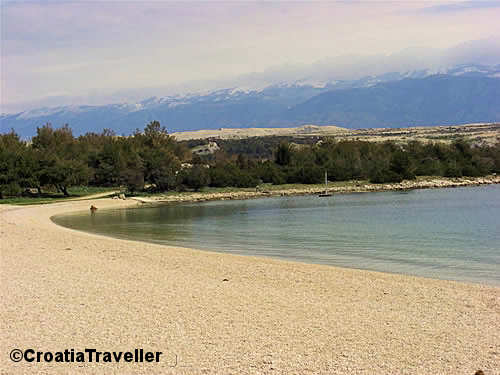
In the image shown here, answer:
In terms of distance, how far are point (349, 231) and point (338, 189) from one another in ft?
136

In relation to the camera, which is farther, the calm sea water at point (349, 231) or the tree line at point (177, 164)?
A: the tree line at point (177, 164)

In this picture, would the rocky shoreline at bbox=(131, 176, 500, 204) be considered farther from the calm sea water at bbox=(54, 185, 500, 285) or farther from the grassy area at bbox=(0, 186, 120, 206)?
the calm sea water at bbox=(54, 185, 500, 285)

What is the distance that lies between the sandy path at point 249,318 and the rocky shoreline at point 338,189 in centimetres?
4467

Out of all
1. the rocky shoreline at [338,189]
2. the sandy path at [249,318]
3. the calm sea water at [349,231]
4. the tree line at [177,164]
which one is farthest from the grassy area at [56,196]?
the sandy path at [249,318]

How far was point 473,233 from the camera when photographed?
28547mm

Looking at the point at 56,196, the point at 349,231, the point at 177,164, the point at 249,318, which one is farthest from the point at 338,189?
the point at 249,318

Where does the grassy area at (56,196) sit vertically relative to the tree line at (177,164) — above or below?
below

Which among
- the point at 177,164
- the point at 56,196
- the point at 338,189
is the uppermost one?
the point at 177,164

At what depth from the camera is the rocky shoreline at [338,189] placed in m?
63.2

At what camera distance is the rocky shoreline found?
207 feet

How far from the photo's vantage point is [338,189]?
72125 mm

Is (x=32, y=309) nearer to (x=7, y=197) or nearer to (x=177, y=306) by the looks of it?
(x=177, y=306)

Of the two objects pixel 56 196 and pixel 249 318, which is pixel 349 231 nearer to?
pixel 249 318

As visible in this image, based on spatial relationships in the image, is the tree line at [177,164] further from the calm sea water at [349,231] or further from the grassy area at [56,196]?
the calm sea water at [349,231]
